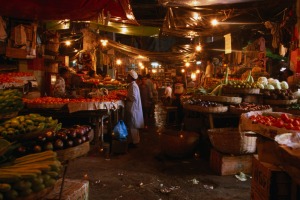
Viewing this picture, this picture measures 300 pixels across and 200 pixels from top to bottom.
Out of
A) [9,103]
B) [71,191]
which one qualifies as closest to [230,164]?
[71,191]

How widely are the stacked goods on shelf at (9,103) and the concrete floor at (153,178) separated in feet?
6.73

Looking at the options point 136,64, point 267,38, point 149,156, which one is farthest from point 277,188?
point 136,64

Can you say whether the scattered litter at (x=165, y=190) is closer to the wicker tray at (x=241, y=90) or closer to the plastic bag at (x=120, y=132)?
the plastic bag at (x=120, y=132)

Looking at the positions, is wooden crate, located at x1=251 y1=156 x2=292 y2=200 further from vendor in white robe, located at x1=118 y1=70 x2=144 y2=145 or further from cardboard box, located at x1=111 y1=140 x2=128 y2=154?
vendor in white robe, located at x1=118 y1=70 x2=144 y2=145

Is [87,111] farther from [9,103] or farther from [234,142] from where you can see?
[234,142]

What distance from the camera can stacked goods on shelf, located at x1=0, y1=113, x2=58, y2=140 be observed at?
3.04 m

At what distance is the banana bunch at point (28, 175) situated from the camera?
2068 mm

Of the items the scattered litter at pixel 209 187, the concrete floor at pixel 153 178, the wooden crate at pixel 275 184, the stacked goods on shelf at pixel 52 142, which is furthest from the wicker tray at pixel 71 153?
the scattered litter at pixel 209 187

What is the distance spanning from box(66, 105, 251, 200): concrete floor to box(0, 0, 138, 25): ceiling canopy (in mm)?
3621

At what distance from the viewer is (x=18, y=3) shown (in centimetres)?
555

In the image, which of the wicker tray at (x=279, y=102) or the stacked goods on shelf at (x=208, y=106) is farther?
the wicker tray at (x=279, y=102)

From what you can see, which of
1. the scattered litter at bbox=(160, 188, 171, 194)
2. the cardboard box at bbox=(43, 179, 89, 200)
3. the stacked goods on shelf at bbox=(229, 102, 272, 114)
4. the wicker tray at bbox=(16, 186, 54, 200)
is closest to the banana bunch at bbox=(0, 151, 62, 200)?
the wicker tray at bbox=(16, 186, 54, 200)

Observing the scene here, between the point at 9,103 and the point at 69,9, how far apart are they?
2.57m

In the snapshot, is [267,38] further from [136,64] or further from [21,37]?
[136,64]
